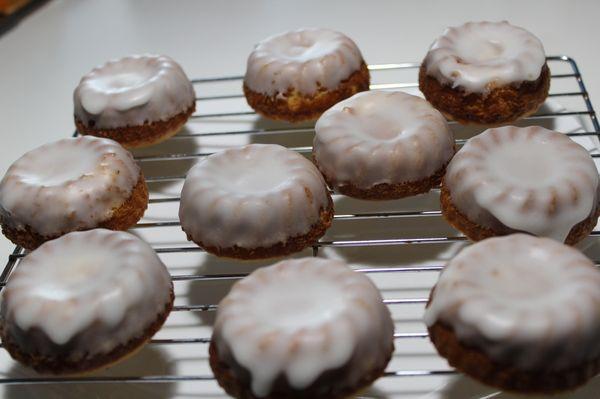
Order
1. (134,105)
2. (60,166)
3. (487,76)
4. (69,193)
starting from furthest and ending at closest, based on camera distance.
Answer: (134,105) < (487,76) < (60,166) < (69,193)

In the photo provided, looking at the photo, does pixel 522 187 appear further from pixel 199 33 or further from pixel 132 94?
pixel 199 33

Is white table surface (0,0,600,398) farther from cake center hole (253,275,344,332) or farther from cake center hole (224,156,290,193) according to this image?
cake center hole (253,275,344,332)

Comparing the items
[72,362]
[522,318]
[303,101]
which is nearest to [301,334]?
[522,318]

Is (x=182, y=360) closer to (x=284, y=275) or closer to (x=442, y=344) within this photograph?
(x=284, y=275)

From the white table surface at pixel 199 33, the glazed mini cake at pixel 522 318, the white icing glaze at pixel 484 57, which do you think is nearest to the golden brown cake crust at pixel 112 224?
the white table surface at pixel 199 33

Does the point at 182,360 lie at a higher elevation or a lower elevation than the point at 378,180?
lower

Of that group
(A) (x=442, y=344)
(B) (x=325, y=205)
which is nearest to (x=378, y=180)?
(B) (x=325, y=205)
